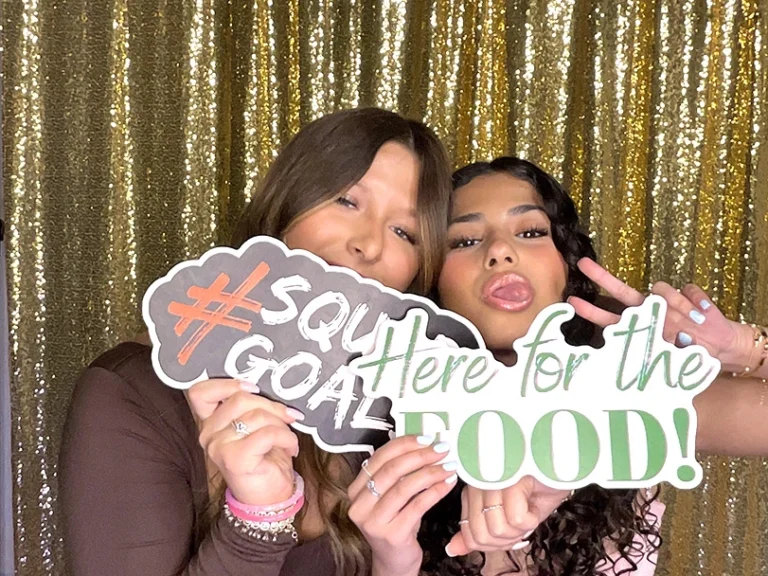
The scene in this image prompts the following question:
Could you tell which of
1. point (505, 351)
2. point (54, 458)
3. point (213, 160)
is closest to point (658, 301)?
point (505, 351)

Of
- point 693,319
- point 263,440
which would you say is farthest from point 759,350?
point 263,440

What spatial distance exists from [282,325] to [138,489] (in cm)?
25

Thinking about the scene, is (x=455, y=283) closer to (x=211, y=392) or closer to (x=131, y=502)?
(x=211, y=392)

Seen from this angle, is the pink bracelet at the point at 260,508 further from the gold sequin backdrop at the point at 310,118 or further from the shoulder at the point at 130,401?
the gold sequin backdrop at the point at 310,118

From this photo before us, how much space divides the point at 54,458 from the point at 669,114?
1386 mm

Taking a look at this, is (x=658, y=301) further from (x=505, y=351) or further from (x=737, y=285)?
(x=737, y=285)

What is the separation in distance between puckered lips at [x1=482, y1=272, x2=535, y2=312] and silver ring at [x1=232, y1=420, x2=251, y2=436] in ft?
1.21

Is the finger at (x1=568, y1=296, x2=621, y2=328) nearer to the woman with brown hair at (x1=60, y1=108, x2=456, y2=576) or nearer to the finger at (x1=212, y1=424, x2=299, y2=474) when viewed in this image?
the woman with brown hair at (x1=60, y1=108, x2=456, y2=576)

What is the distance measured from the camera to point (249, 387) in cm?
75

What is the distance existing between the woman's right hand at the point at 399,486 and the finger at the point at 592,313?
0.81 ft

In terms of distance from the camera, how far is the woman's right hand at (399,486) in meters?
0.74

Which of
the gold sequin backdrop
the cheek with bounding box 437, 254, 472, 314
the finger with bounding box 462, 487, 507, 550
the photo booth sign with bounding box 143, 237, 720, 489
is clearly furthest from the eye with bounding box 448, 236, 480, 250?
the gold sequin backdrop

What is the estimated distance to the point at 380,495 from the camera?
29.4 inches

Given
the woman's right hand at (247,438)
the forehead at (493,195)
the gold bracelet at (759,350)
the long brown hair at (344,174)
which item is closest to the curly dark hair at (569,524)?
the forehead at (493,195)
